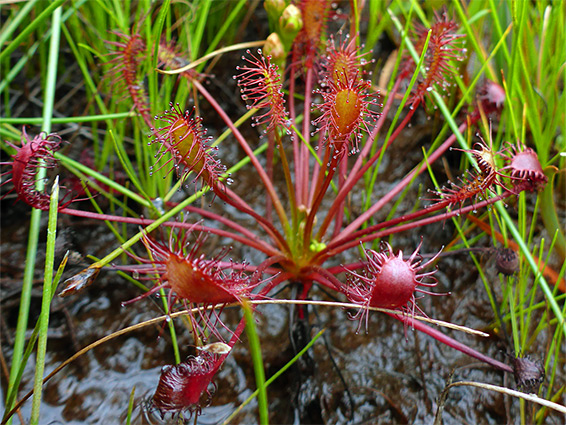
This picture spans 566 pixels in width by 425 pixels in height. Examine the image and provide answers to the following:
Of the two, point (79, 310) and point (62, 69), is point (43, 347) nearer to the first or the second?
point (79, 310)

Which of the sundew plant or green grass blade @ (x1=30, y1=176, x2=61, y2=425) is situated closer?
green grass blade @ (x1=30, y1=176, x2=61, y2=425)

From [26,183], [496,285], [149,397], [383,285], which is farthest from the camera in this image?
[496,285]

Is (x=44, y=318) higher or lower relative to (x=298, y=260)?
higher

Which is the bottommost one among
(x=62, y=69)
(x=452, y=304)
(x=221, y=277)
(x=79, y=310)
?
(x=452, y=304)

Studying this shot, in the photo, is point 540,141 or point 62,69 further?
point 62,69

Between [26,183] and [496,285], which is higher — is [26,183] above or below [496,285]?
above

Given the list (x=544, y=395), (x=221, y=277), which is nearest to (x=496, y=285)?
(x=544, y=395)

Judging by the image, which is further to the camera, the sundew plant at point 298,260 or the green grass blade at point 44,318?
the sundew plant at point 298,260

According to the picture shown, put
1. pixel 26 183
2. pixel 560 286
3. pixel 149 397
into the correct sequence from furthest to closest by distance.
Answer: pixel 560 286, pixel 149 397, pixel 26 183

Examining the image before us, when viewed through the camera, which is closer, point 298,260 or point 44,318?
point 44,318
